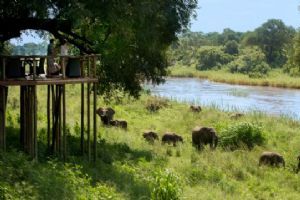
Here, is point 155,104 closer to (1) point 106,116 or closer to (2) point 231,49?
(1) point 106,116

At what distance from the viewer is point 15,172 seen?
36.0 ft

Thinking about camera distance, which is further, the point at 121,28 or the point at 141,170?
the point at 141,170

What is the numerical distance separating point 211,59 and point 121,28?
82069 millimetres

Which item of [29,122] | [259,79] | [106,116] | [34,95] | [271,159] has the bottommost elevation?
[271,159]

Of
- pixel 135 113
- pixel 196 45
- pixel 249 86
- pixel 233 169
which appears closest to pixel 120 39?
pixel 233 169

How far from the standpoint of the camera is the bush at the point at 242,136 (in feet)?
73.8

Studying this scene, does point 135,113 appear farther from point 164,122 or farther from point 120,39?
point 120,39

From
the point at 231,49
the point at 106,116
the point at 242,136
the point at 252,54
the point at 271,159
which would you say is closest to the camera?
the point at 271,159

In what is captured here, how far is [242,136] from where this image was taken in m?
22.7

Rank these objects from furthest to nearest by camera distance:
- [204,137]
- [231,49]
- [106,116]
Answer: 1. [231,49]
2. [106,116]
3. [204,137]

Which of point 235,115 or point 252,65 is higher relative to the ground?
point 252,65

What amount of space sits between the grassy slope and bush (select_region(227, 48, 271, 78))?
170 feet

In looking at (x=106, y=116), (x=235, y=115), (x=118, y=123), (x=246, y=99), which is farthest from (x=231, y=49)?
(x=118, y=123)

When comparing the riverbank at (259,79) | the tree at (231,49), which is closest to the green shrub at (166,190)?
→ the riverbank at (259,79)
